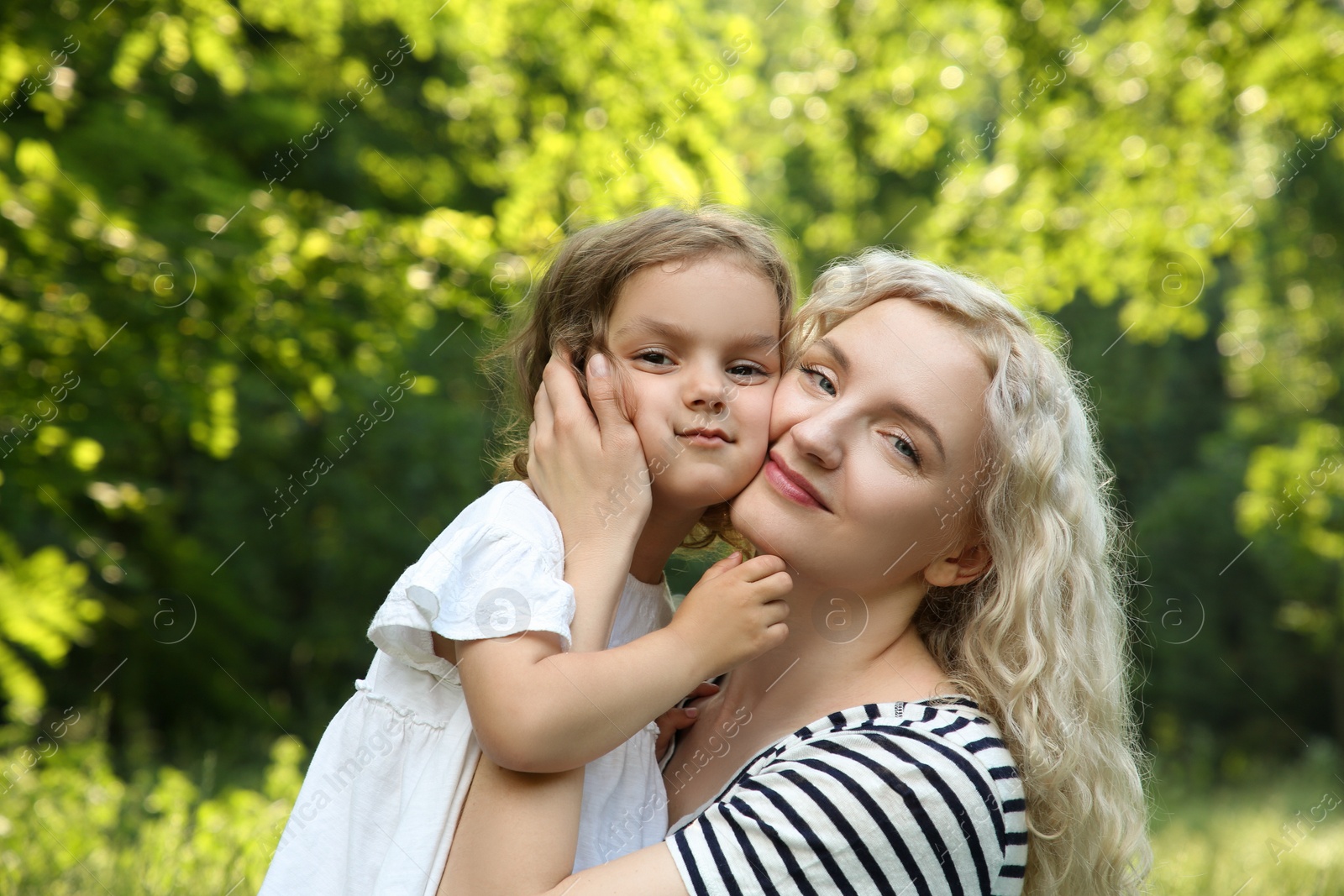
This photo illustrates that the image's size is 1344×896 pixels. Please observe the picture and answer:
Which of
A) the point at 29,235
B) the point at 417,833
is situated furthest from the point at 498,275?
the point at 417,833

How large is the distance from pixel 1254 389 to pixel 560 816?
49.7 ft

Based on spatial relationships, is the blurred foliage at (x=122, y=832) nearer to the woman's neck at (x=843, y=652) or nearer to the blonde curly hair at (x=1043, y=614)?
the woman's neck at (x=843, y=652)

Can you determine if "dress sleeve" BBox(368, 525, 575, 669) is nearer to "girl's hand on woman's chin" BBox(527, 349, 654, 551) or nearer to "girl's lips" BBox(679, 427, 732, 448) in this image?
"girl's hand on woman's chin" BBox(527, 349, 654, 551)

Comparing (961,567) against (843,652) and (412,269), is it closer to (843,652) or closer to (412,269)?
(843,652)

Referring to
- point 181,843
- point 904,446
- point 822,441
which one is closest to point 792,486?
point 822,441

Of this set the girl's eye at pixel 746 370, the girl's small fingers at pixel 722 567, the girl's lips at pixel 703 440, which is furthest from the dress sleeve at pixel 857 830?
the girl's eye at pixel 746 370

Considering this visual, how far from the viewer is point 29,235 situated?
5.08 metres

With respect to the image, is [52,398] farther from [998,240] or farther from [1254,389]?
[1254,389]

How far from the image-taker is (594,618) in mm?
1845

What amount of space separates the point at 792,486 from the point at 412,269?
13.6 ft

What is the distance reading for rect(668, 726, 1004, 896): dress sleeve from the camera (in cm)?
170

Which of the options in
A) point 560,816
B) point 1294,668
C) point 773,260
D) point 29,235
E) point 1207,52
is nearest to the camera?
point 560,816

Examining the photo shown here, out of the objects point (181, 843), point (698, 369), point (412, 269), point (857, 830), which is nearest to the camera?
point (857, 830)

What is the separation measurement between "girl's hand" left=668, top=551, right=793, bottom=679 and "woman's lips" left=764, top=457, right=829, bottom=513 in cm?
13
